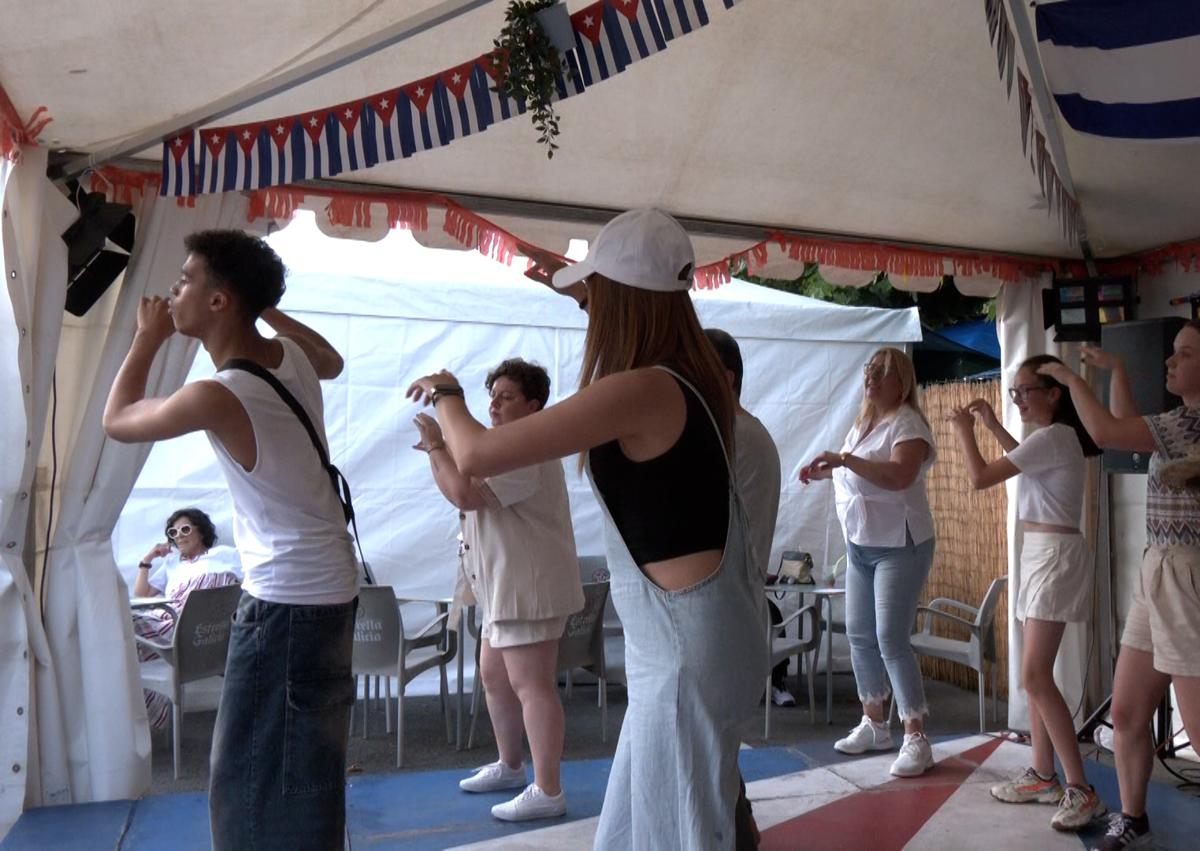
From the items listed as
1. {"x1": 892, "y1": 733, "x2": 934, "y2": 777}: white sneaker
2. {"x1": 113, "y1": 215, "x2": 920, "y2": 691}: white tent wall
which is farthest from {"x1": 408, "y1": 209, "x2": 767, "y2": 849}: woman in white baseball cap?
{"x1": 113, "y1": 215, "x2": 920, "y2": 691}: white tent wall

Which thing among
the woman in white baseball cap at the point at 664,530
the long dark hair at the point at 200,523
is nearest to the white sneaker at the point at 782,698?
the long dark hair at the point at 200,523

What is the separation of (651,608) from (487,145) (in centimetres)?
282

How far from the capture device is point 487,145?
410 centimetres

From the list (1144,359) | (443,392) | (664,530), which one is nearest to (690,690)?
(664,530)

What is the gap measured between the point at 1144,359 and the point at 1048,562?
1.29 metres

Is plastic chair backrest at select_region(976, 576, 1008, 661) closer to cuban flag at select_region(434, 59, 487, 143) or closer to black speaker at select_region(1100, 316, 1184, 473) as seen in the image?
black speaker at select_region(1100, 316, 1184, 473)

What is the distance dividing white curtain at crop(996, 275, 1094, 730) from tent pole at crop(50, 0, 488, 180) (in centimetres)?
367

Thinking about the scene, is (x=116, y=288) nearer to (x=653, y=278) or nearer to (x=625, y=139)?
(x=625, y=139)

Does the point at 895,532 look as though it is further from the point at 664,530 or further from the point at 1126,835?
the point at 664,530

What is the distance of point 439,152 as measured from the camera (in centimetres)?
415

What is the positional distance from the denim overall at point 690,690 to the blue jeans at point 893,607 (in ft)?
9.64

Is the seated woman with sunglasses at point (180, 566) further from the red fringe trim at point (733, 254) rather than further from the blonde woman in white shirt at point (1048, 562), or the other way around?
the blonde woman in white shirt at point (1048, 562)

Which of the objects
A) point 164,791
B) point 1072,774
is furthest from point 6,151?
point 1072,774

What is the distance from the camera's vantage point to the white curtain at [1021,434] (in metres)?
5.38
